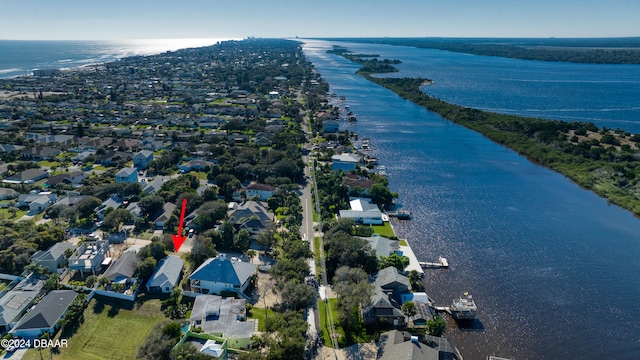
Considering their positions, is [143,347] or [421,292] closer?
[143,347]

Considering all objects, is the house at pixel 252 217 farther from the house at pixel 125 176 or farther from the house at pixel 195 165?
the house at pixel 195 165

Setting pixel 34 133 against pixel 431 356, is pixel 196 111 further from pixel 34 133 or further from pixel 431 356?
pixel 431 356

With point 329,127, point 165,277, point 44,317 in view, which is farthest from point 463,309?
point 329,127

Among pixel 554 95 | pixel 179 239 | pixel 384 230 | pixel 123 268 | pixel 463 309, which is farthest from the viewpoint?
pixel 554 95

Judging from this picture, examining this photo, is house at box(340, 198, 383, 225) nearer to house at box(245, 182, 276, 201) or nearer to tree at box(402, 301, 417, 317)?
house at box(245, 182, 276, 201)

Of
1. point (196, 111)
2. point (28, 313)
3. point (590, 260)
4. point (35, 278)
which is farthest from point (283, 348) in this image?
point (196, 111)

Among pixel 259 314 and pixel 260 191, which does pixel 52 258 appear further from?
pixel 260 191
